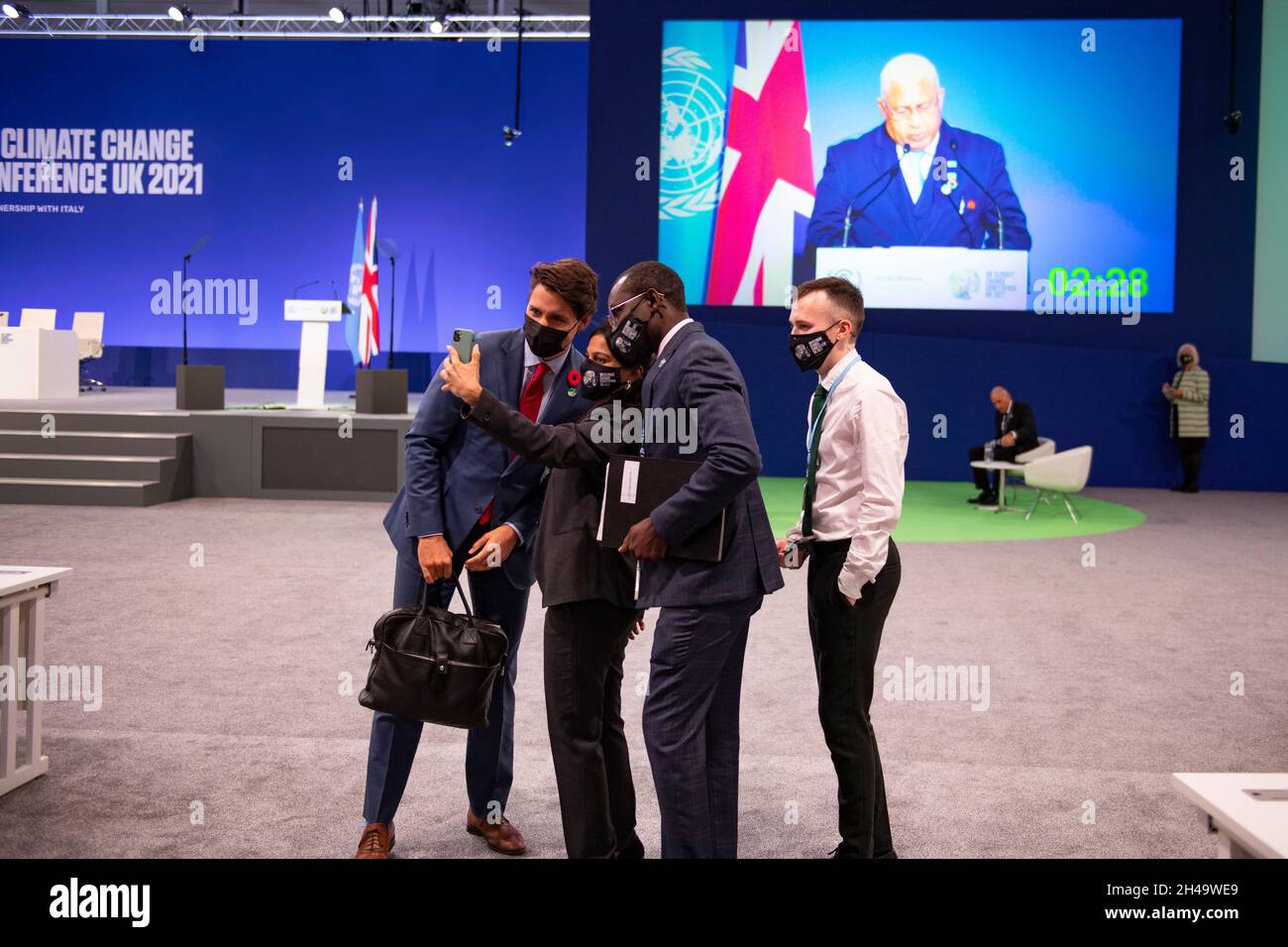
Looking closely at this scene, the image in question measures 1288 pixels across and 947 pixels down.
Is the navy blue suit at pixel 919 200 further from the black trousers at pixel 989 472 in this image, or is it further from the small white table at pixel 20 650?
the small white table at pixel 20 650

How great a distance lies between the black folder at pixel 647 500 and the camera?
2525 millimetres

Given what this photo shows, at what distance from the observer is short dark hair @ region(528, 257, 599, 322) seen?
2.81 meters

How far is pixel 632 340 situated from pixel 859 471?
0.70 m

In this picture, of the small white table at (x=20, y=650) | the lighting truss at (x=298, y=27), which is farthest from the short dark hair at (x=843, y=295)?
the lighting truss at (x=298, y=27)

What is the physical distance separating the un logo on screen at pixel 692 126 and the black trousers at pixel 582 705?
11098 millimetres

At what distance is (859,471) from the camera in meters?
2.96

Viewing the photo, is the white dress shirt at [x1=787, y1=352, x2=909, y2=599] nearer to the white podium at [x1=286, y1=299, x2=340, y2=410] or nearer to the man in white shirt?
the man in white shirt

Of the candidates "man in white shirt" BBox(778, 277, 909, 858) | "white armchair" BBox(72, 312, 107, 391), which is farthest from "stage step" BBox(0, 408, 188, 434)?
"man in white shirt" BBox(778, 277, 909, 858)

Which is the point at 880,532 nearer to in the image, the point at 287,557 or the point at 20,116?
the point at 287,557

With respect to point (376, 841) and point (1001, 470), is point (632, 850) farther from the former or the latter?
point (1001, 470)

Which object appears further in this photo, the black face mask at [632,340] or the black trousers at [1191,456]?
the black trousers at [1191,456]
